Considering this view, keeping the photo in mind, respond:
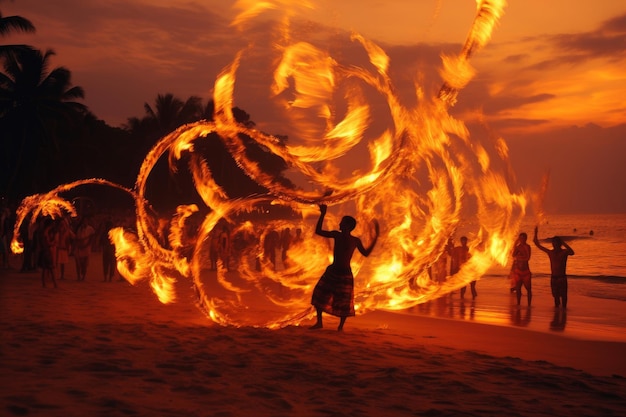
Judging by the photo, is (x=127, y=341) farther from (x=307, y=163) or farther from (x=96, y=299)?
(x=96, y=299)

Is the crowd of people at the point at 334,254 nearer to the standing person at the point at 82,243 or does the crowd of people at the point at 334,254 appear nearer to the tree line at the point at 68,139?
the standing person at the point at 82,243

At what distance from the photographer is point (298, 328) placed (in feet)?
33.8

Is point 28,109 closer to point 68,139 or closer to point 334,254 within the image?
point 68,139

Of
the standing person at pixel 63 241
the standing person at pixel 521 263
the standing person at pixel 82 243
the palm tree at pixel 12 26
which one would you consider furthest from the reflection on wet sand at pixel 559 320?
the palm tree at pixel 12 26

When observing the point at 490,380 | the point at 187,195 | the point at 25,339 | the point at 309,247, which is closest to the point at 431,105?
the point at 490,380

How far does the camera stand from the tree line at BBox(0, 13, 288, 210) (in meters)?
36.8

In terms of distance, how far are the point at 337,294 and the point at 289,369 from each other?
8.49 feet

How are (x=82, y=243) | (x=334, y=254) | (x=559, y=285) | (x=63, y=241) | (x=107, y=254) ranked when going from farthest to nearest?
(x=107, y=254) → (x=82, y=243) → (x=63, y=241) → (x=559, y=285) → (x=334, y=254)

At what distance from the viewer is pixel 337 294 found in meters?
9.76

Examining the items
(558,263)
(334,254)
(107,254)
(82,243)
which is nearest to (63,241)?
(82,243)

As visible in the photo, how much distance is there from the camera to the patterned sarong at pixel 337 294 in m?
9.75

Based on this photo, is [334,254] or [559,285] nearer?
[334,254]

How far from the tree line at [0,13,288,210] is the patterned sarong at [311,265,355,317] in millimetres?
15462

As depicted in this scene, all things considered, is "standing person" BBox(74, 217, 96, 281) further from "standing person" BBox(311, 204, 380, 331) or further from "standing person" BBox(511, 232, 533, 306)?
"standing person" BBox(511, 232, 533, 306)
